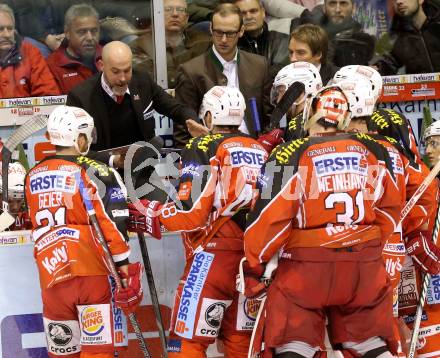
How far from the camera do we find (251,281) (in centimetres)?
536

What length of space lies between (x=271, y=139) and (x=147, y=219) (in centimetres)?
85

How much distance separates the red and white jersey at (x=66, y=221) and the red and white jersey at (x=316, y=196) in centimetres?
88

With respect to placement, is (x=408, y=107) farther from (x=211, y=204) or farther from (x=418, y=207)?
(x=211, y=204)

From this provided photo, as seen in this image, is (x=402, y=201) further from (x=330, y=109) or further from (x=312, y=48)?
(x=312, y=48)

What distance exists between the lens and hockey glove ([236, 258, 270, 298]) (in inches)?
209

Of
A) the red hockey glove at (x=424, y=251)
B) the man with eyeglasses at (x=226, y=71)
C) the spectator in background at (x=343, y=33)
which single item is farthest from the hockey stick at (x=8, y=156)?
the spectator in background at (x=343, y=33)

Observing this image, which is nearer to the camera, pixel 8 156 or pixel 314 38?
pixel 8 156

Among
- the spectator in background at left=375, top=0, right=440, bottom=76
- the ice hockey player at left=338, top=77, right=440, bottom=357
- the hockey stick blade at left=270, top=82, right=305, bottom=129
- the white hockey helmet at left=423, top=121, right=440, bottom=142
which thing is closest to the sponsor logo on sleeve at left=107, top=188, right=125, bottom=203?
the hockey stick blade at left=270, top=82, right=305, bottom=129

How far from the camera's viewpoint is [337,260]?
16.8ft

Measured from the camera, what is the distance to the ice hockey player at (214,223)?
5.71m

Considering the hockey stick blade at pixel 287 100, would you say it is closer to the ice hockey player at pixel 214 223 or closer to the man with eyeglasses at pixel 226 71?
the ice hockey player at pixel 214 223

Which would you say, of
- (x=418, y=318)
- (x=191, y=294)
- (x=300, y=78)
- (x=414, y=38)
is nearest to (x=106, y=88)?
(x=300, y=78)

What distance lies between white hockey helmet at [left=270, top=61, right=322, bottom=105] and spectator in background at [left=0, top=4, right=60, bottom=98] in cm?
190

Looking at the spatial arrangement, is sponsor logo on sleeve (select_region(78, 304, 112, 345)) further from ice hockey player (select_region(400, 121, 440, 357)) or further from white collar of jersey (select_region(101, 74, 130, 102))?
ice hockey player (select_region(400, 121, 440, 357))
